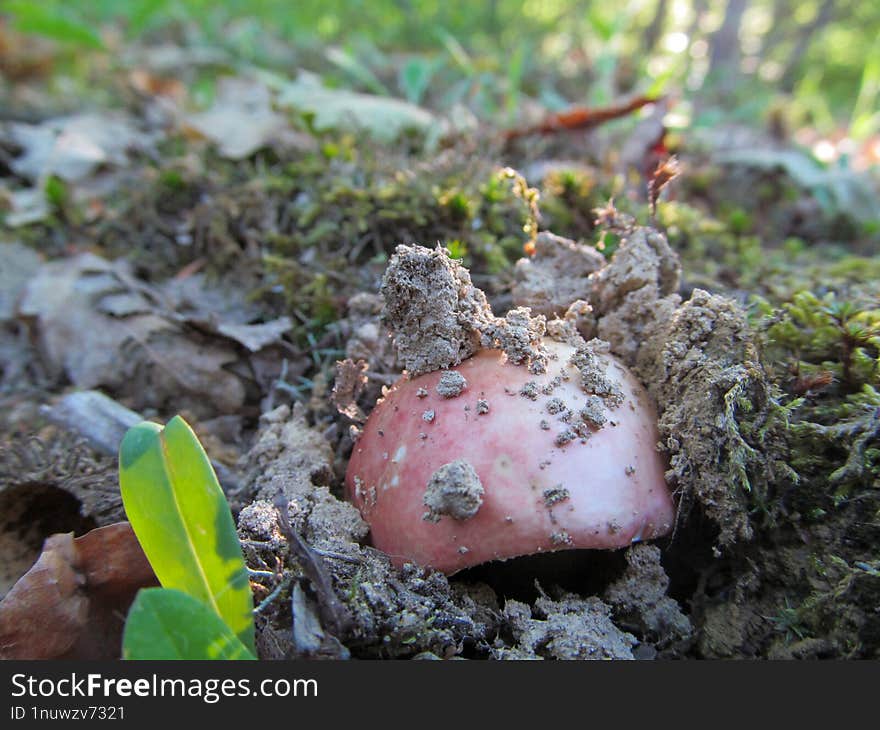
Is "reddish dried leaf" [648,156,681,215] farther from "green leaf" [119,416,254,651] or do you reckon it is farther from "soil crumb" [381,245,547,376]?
"green leaf" [119,416,254,651]

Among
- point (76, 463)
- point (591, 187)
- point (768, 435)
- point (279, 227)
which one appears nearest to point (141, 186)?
point (279, 227)

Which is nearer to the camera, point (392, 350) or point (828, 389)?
point (828, 389)

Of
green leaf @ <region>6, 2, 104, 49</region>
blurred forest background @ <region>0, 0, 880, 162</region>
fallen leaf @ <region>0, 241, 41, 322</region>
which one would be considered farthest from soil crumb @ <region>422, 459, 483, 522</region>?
green leaf @ <region>6, 2, 104, 49</region>

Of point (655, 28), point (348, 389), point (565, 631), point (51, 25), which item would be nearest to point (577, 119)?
point (348, 389)

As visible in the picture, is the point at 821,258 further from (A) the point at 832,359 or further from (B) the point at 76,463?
(B) the point at 76,463

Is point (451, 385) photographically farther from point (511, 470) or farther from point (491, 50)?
point (491, 50)

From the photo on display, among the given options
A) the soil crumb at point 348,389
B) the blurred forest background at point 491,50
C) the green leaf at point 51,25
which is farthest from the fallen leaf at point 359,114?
the green leaf at point 51,25

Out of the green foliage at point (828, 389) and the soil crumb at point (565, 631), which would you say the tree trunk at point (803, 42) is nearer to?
the green foliage at point (828, 389)
